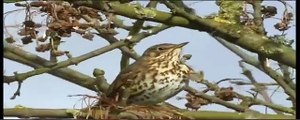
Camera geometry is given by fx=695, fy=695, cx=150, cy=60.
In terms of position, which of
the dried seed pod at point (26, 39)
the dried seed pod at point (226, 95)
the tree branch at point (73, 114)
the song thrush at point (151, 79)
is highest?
the dried seed pod at point (26, 39)

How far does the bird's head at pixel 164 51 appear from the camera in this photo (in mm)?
1666

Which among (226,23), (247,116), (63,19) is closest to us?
(247,116)

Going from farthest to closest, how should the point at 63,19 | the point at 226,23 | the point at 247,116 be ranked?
the point at 226,23
the point at 63,19
the point at 247,116

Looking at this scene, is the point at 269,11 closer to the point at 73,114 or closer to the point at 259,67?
the point at 259,67

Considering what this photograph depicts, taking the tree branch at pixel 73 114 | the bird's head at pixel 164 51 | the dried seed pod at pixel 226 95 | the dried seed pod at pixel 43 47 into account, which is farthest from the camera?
the bird's head at pixel 164 51

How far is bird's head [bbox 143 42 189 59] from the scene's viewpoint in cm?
167

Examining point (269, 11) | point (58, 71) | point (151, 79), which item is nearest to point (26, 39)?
point (58, 71)

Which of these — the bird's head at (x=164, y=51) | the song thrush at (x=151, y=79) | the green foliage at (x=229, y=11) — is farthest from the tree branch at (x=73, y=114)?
the bird's head at (x=164, y=51)

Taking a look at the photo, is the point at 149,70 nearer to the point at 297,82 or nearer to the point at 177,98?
the point at 177,98

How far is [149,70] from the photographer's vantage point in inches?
62.2

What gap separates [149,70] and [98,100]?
1.25 ft

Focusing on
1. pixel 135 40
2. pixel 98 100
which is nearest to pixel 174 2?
pixel 135 40

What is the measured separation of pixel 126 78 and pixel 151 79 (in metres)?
0.07

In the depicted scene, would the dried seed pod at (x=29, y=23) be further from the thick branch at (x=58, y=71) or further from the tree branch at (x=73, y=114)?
the tree branch at (x=73, y=114)
